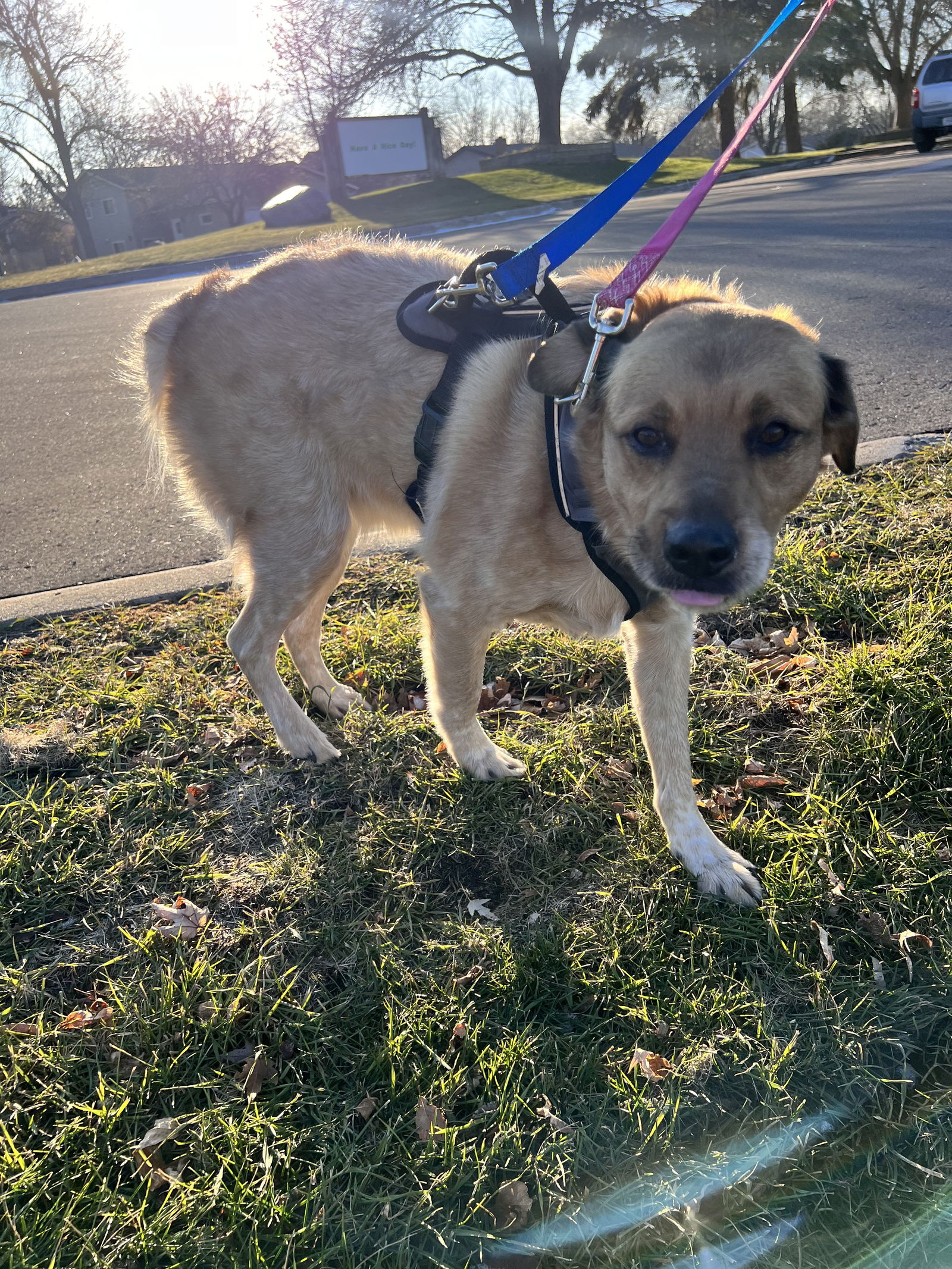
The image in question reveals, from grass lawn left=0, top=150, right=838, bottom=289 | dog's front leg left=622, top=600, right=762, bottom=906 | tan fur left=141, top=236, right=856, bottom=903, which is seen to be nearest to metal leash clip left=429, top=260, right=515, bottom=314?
tan fur left=141, top=236, right=856, bottom=903

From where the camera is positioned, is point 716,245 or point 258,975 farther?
point 716,245

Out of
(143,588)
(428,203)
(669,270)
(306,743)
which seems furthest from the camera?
(428,203)

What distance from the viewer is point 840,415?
232cm

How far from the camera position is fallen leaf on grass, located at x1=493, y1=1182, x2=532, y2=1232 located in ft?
5.81

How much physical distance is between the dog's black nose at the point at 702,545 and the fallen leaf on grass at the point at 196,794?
1914 millimetres

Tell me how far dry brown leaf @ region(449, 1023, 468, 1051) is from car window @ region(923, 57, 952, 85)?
28.5 meters

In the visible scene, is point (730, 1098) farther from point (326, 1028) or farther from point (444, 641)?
point (444, 641)

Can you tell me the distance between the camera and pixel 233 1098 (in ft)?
6.55

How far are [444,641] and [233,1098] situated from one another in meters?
1.42

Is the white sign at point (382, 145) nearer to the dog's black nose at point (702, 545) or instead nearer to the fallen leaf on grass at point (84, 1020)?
the dog's black nose at point (702, 545)

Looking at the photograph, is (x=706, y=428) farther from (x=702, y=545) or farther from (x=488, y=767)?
(x=488, y=767)

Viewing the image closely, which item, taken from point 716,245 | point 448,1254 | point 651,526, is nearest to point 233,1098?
point 448,1254

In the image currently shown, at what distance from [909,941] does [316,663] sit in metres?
2.39

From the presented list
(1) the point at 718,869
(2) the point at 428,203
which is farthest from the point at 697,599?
(2) the point at 428,203
